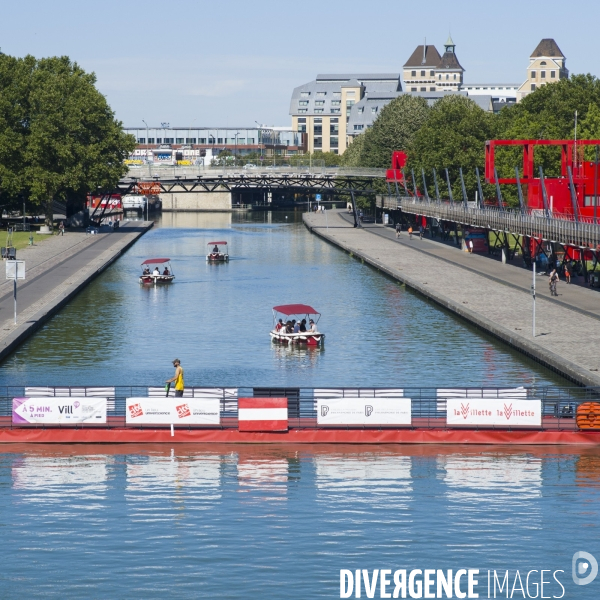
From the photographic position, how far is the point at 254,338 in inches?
2474

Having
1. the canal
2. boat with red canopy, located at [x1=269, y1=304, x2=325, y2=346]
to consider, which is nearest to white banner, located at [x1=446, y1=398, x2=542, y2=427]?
the canal

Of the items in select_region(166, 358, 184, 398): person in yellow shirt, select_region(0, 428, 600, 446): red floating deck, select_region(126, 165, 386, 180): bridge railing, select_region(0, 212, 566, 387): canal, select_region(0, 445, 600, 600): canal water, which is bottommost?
select_region(0, 445, 600, 600): canal water

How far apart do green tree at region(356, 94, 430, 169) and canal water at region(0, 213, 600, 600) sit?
10744 centimetres

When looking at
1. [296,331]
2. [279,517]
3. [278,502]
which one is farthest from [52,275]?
[279,517]

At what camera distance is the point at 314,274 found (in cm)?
9850

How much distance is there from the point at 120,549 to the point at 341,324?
131 feet

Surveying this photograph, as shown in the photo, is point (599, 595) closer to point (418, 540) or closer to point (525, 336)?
point (418, 540)

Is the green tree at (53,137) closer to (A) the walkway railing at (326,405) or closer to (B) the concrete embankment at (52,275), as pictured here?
(B) the concrete embankment at (52,275)

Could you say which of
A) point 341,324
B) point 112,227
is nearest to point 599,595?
point 341,324

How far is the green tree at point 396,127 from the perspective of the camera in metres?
162

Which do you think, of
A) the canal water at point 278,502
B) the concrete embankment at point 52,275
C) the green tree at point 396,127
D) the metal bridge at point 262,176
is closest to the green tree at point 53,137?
the concrete embankment at point 52,275

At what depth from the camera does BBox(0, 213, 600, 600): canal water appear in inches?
1096

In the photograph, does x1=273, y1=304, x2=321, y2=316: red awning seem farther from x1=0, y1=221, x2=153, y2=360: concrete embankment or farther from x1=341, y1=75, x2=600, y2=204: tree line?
x1=341, y1=75, x2=600, y2=204: tree line

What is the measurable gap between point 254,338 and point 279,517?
31268mm
